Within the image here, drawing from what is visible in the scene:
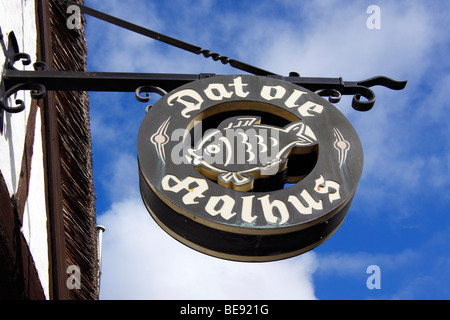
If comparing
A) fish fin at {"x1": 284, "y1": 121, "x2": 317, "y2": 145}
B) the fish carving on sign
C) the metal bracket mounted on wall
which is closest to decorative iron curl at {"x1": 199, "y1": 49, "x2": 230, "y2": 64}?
the metal bracket mounted on wall

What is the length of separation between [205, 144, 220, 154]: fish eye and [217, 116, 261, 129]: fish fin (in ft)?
0.67

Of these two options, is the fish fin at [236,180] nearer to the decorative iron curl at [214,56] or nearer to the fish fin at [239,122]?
the fish fin at [239,122]

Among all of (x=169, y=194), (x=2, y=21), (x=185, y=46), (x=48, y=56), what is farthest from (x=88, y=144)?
(x=169, y=194)

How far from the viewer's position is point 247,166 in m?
4.09

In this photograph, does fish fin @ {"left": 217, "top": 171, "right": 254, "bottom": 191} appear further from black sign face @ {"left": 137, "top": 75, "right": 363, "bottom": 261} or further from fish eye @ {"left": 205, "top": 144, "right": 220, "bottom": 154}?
fish eye @ {"left": 205, "top": 144, "right": 220, "bottom": 154}

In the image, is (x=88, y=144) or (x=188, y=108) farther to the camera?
(x=88, y=144)

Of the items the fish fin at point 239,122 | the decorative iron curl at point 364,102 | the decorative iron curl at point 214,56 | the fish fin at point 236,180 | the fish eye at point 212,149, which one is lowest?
the fish fin at point 236,180

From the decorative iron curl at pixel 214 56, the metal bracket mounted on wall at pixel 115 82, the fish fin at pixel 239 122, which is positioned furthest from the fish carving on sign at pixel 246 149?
the decorative iron curl at pixel 214 56

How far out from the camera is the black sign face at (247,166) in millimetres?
3729

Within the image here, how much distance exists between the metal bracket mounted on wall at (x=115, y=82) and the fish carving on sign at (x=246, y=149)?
1.65ft

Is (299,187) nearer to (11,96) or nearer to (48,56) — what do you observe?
(11,96)

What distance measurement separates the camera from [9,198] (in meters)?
4.06

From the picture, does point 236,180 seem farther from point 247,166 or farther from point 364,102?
point 364,102

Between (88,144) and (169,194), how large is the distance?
2.80 meters
